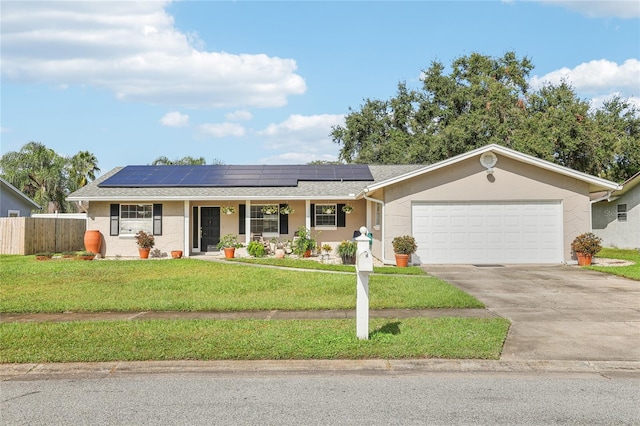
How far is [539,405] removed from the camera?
4.91m

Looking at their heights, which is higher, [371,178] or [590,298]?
[371,178]

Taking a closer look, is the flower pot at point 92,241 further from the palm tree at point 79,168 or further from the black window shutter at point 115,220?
the palm tree at point 79,168

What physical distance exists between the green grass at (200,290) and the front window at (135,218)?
4984 mm

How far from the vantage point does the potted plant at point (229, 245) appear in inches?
774

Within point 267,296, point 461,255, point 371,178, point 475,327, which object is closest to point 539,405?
point 475,327

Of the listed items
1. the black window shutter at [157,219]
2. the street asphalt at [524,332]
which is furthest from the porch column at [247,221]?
the street asphalt at [524,332]

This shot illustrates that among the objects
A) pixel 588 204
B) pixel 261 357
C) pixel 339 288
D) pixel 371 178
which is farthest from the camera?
pixel 371 178

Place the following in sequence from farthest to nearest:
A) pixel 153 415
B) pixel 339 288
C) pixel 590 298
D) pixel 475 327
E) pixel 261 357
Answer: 1. pixel 339 288
2. pixel 590 298
3. pixel 475 327
4. pixel 261 357
5. pixel 153 415

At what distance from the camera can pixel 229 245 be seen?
65.0 ft

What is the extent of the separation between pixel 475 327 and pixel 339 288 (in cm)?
431

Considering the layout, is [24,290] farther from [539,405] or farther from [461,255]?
[461,255]

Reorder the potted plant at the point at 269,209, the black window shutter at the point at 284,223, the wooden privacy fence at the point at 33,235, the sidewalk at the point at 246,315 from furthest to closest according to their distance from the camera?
the wooden privacy fence at the point at 33,235, the black window shutter at the point at 284,223, the potted plant at the point at 269,209, the sidewalk at the point at 246,315

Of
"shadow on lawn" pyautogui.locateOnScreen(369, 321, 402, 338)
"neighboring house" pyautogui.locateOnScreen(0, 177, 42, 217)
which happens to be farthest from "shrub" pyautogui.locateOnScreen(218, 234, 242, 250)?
"neighboring house" pyautogui.locateOnScreen(0, 177, 42, 217)

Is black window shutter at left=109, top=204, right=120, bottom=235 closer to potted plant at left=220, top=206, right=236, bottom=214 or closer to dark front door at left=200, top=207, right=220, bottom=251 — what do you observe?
dark front door at left=200, top=207, right=220, bottom=251
